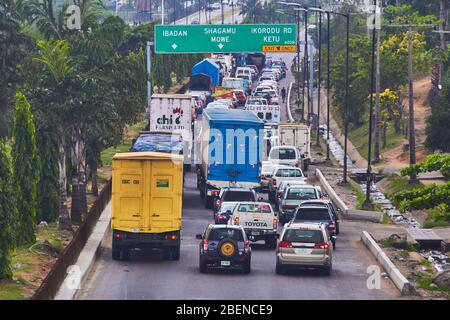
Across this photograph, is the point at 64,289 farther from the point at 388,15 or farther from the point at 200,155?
the point at 388,15

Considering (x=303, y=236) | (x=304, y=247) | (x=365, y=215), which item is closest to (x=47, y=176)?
(x=365, y=215)

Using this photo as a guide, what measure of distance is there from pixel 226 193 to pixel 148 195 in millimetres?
10141

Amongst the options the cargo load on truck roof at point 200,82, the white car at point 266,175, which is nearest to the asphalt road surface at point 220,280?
the white car at point 266,175

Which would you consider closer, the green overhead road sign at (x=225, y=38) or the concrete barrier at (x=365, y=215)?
the concrete barrier at (x=365, y=215)

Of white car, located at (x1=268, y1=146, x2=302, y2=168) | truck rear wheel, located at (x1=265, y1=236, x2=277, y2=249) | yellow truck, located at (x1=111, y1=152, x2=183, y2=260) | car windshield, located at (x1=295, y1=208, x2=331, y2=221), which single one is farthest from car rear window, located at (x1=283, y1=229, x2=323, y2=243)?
white car, located at (x1=268, y1=146, x2=302, y2=168)

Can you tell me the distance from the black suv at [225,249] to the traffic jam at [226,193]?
0.03 meters

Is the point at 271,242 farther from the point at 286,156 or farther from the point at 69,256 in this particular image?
the point at 286,156

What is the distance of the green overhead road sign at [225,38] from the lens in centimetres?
8544

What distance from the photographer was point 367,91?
98.6 metres

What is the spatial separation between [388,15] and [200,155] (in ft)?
197

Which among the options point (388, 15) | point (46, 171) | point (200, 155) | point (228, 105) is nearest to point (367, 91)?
point (228, 105)

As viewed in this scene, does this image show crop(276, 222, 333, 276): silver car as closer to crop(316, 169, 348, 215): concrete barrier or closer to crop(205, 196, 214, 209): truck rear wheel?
crop(205, 196, 214, 209): truck rear wheel

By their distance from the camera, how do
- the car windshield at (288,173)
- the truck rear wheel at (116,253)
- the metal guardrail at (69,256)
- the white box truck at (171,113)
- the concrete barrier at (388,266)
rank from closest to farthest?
the metal guardrail at (69,256) < the concrete barrier at (388,266) < the truck rear wheel at (116,253) < the car windshield at (288,173) < the white box truck at (171,113)

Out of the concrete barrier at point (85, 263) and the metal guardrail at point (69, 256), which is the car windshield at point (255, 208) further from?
the metal guardrail at point (69, 256)
